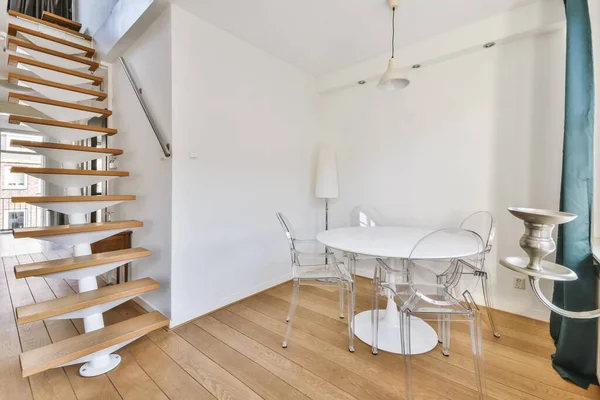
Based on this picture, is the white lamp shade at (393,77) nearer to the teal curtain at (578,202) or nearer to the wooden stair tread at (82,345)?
the teal curtain at (578,202)

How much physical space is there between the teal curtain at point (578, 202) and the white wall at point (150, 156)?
263cm

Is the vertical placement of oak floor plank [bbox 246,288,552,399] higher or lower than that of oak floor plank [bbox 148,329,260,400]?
higher

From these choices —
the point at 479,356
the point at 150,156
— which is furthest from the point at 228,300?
the point at 479,356

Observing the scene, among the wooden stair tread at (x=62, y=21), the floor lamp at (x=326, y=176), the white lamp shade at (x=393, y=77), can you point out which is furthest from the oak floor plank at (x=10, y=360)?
the wooden stair tread at (x=62, y=21)

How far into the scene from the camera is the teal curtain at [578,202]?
1475 millimetres

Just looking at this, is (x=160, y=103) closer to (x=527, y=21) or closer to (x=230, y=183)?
(x=230, y=183)

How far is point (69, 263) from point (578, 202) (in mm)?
3082

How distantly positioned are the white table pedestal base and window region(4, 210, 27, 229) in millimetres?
7871

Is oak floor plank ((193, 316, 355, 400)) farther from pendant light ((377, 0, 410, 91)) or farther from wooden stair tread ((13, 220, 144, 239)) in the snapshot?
pendant light ((377, 0, 410, 91))

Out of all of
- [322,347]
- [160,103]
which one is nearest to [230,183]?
[160,103]

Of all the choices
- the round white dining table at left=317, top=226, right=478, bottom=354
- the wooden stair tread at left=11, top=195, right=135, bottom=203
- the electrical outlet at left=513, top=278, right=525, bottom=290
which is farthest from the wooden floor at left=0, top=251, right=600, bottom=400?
the wooden stair tread at left=11, top=195, right=135, bottom=203

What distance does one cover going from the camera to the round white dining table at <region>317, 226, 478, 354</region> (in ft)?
4.85

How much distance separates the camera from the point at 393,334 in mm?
1910

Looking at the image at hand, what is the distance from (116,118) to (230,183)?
1.65 metres
